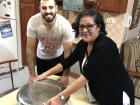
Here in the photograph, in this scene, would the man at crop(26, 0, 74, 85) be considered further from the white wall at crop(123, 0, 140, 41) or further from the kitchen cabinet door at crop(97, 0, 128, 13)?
the white wall at crop(123, 0, 140, 41)

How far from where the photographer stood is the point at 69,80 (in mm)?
1752

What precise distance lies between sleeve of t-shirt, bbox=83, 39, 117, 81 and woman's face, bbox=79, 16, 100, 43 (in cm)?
8

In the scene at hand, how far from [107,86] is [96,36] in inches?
11.9

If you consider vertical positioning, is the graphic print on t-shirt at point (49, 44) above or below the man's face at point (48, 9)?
below

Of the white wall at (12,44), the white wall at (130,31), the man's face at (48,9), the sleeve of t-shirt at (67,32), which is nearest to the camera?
Answer: the man's face at (48,9)

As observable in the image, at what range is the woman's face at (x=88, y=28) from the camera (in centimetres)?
131

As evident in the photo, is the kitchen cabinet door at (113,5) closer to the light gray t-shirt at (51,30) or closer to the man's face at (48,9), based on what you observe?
the light gray t-shirt at (51,30)

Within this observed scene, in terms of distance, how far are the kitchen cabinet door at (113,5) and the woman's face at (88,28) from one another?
5.49ft

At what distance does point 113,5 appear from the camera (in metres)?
2.93

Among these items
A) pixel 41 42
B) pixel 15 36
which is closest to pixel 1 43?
pixel 15 36

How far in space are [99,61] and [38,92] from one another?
15.9 inches

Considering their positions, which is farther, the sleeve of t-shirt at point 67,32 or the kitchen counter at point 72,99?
the sleeve of t-shirt at point 67,32

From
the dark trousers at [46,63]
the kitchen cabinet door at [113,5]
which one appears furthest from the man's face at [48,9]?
the kitchen cabinet door at [113,5]

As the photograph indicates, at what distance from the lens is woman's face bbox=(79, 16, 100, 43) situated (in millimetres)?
1308
